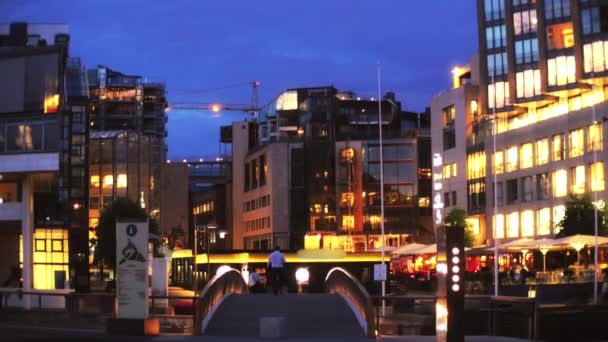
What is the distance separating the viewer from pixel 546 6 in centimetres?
9688

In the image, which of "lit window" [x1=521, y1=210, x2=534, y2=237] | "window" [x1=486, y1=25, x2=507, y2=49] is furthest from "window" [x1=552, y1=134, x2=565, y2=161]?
"window" [x1=486, y1=25, x2=507, y2=49]

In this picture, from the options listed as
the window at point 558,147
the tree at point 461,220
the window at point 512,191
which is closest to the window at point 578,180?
the window at point 558,147

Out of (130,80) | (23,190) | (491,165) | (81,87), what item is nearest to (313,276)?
(81,87)

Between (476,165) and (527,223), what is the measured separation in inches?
476

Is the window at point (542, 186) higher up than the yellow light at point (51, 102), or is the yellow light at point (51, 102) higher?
the yellow light at point (51, 102)

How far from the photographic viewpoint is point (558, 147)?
3669 inches

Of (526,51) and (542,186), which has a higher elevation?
(526,51)

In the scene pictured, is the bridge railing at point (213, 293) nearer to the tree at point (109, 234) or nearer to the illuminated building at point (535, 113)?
the tree at point (109, 234)

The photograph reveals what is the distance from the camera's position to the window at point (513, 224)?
10094 centimetres

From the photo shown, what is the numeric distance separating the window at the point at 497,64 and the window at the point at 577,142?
16.3 metres

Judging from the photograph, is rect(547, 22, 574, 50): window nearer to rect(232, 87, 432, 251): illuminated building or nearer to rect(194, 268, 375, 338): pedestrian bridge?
rect(232, 87, 432, 251): illuminated building

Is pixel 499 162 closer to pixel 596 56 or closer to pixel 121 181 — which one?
pixel 596 56

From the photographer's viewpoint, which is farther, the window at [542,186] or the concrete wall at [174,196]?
the concrete wall at [174,196]

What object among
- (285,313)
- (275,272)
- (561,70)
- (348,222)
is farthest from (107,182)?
(285,313)
